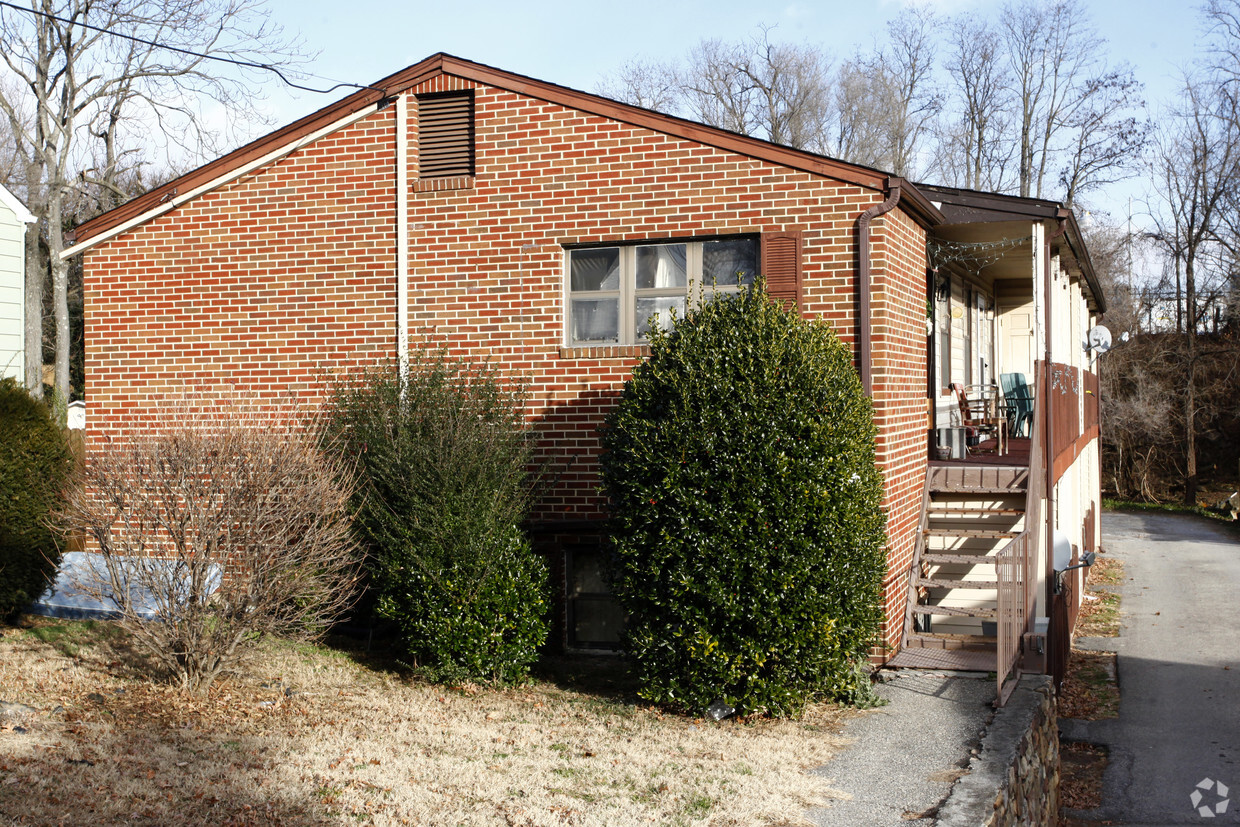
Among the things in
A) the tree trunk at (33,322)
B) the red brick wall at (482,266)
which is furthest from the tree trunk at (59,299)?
the red brick wall at (482,266)

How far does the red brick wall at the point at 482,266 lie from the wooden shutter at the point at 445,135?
0.12 metres

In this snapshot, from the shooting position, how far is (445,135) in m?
10.5

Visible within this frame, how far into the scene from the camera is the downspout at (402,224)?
10.4 meters

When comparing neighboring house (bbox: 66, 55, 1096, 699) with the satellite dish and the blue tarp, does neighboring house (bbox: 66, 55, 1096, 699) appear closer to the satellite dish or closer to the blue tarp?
the blue tarp

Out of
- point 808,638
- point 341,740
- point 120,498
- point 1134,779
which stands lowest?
point 1134,779

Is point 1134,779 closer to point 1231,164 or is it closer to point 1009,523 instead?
point 1009,523

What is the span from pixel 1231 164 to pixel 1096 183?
4.15m

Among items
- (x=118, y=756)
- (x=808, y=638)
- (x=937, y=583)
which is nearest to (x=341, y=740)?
(x=118, y=756)

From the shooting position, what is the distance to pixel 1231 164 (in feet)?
119

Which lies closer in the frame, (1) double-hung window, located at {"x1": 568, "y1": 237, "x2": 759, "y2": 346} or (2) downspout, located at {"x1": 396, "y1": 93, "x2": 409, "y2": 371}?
(1) double-hung window, located at {"x1": 568, "y1": 237, "x2": 759, "y2": 346}

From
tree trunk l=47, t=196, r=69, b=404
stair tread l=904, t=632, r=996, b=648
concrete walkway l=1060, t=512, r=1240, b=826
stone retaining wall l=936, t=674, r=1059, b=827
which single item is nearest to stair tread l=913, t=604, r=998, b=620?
stair tread l=904, t=632, r=996, b=648

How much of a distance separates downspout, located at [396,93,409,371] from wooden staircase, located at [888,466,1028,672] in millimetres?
5321

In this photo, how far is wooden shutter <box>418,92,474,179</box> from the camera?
34.3 ft

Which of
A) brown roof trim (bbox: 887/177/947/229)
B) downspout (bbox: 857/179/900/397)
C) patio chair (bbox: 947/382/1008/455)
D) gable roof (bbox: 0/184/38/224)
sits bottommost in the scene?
patio chair (bbox: 947/382/1008/455)
